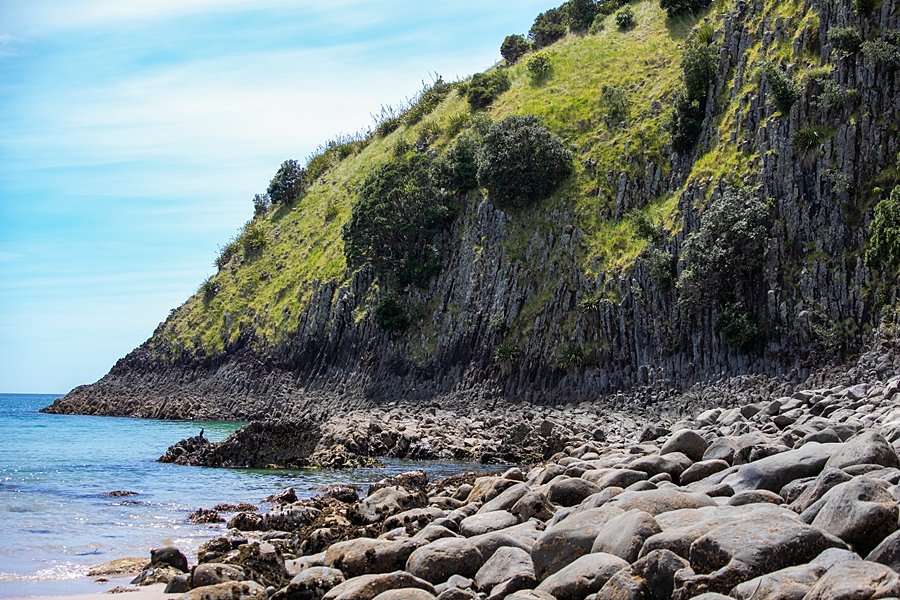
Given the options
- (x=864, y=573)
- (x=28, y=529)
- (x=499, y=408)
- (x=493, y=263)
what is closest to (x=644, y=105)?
(x=493, y=263)

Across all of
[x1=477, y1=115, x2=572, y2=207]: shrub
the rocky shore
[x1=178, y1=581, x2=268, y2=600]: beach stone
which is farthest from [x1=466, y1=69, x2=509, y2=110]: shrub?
[x1=178, y1=581, x2=268, y2=600]: beach stone

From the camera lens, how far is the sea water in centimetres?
1623

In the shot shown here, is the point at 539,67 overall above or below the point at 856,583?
above

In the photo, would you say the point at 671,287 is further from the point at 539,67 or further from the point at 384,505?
the point at 539,67

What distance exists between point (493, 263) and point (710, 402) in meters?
21.7

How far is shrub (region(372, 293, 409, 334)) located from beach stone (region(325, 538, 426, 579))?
48.8 metres

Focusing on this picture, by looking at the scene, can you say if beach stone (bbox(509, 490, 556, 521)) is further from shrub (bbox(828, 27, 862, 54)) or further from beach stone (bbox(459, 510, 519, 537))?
shrub (bbox(828, 27, 862, 54))

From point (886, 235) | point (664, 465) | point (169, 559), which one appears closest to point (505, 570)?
point (664, 465)

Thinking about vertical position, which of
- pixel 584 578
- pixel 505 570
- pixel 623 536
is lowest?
pixel 505 570

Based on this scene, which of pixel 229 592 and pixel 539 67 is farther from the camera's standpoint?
pixel 539 67

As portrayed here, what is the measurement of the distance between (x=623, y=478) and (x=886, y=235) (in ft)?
88.4

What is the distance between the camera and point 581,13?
79938mm

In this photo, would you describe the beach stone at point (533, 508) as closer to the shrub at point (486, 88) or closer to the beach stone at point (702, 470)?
the beach stone at point (702, 470)

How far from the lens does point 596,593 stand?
992 cm
